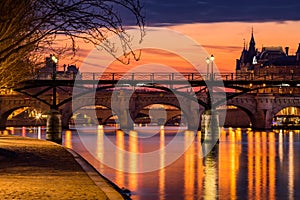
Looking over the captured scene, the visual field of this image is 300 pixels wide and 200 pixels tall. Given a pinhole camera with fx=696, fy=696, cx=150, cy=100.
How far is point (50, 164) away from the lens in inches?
875

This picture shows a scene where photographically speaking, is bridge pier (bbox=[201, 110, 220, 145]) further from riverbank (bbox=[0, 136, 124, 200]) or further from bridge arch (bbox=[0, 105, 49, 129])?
bridge arch (bbox=[0, 105, 49, 129])

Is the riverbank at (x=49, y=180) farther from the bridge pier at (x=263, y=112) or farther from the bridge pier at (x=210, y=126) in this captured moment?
the bridge pier at (x=263, y=112)

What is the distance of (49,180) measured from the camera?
17.3 meters

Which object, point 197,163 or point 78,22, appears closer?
point 78,22

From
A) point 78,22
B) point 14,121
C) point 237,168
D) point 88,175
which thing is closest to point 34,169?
point 88,175

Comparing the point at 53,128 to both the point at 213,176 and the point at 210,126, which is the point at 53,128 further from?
the point at 213,176

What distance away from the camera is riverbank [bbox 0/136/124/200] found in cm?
1465

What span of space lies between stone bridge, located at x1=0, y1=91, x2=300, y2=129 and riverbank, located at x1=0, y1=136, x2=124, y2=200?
82112mm

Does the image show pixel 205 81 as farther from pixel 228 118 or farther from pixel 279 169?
pixel 228 118

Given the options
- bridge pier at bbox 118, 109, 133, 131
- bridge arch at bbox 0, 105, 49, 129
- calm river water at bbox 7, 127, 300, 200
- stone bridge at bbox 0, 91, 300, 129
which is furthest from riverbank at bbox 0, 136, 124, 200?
bridge pier at bbox 118, 109, 133, 131

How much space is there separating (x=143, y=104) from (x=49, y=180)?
9578 cm

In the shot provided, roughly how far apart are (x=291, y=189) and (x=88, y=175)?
41.1ft

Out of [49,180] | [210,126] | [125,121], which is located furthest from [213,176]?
[125,121]

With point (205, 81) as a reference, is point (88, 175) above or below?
below
